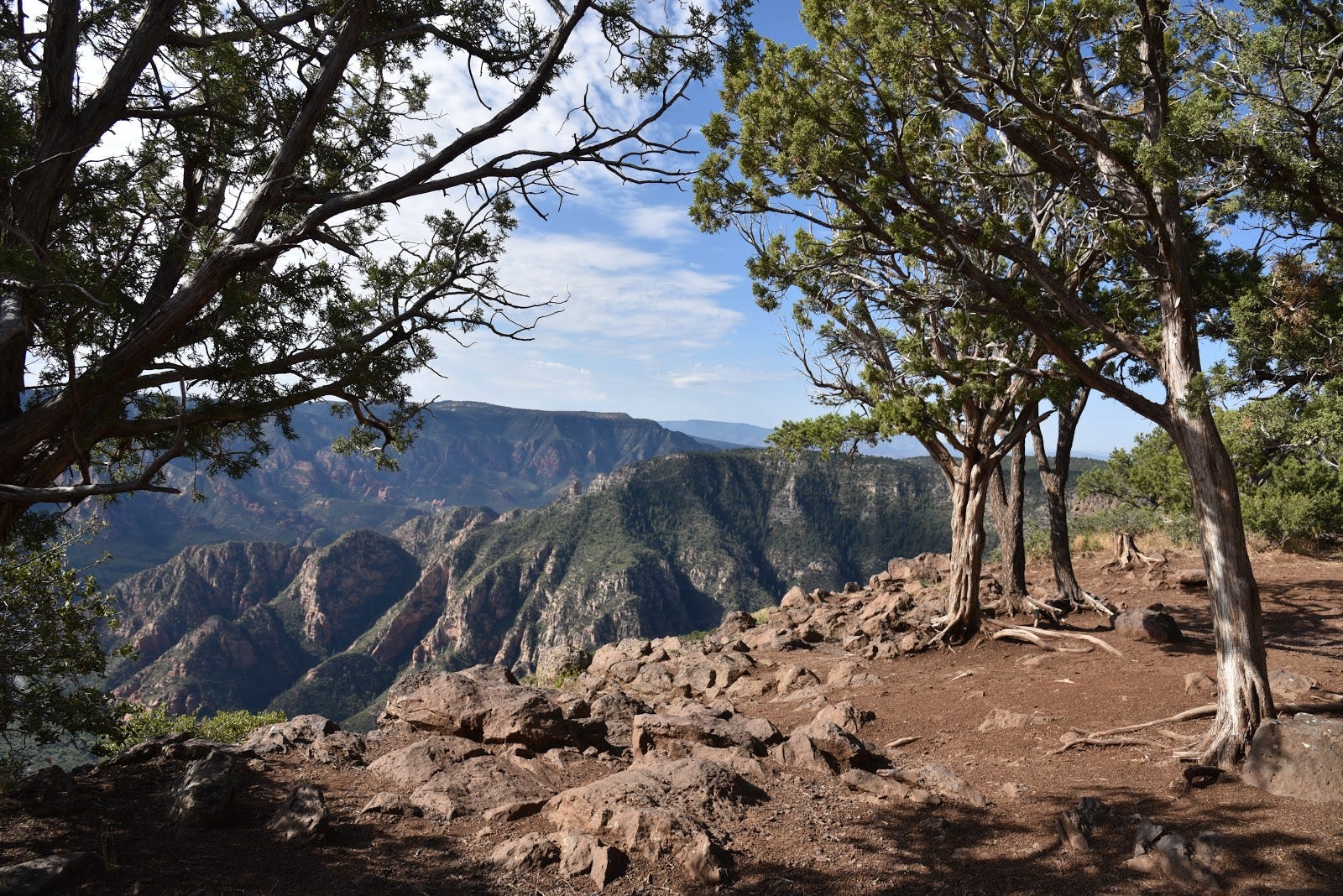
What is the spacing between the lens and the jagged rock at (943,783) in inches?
233

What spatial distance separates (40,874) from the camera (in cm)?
396

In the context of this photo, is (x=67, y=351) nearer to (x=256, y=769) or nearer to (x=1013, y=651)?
(x=256, y=769)

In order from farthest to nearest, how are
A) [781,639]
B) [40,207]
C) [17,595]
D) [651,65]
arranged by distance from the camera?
[781,639] < [651,65] < [40,207] < [17,595]

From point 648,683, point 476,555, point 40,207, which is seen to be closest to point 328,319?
point 40,207

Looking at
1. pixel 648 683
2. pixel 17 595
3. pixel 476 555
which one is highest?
pixel 17 595

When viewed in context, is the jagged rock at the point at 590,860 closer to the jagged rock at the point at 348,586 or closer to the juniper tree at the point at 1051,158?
the juniper tree at the point at 1051,158

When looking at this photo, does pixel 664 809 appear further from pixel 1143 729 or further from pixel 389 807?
pixel 1143 729

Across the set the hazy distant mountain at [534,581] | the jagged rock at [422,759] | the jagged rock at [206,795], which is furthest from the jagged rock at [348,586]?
→ the jagged rock at [206,795]

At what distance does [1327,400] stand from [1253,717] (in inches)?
176

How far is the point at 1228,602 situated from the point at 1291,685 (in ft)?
9.27

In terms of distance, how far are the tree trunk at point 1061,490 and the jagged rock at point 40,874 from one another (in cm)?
1317

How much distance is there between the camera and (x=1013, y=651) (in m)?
11.6

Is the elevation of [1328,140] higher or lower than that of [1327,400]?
higher

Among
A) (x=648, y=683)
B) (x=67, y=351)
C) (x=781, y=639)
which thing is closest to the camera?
(x=67, y=351)
